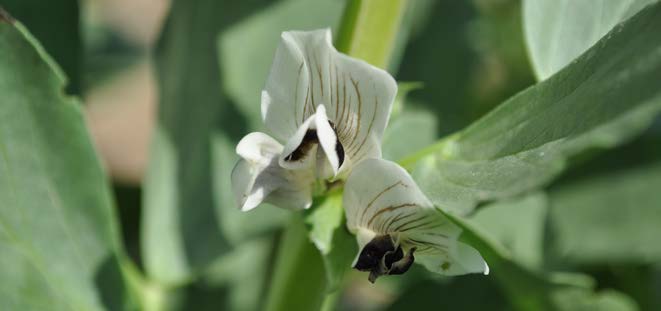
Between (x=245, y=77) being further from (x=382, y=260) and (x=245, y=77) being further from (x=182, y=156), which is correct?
(x=382, y=260)

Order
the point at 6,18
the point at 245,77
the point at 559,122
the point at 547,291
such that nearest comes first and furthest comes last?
the point at 559,122 → the point at 6,18 → the point at 547,291 → the point at 245,77

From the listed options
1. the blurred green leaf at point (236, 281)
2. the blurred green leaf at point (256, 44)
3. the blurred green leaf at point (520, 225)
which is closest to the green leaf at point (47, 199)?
the blurred green leaf at point (256, 44)

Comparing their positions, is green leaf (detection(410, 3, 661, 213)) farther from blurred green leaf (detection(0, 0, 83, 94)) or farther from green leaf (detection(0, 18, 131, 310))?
blurred green leaf (detection(0, 0, 83, 94))

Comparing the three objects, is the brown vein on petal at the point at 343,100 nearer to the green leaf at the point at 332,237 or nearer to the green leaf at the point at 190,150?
the green leaf at the point at 332,237

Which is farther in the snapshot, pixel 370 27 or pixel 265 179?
pixel 370 27

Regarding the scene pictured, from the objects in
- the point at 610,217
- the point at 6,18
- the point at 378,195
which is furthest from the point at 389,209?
the point at 610,217

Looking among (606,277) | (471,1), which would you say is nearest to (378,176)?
(606,277)
